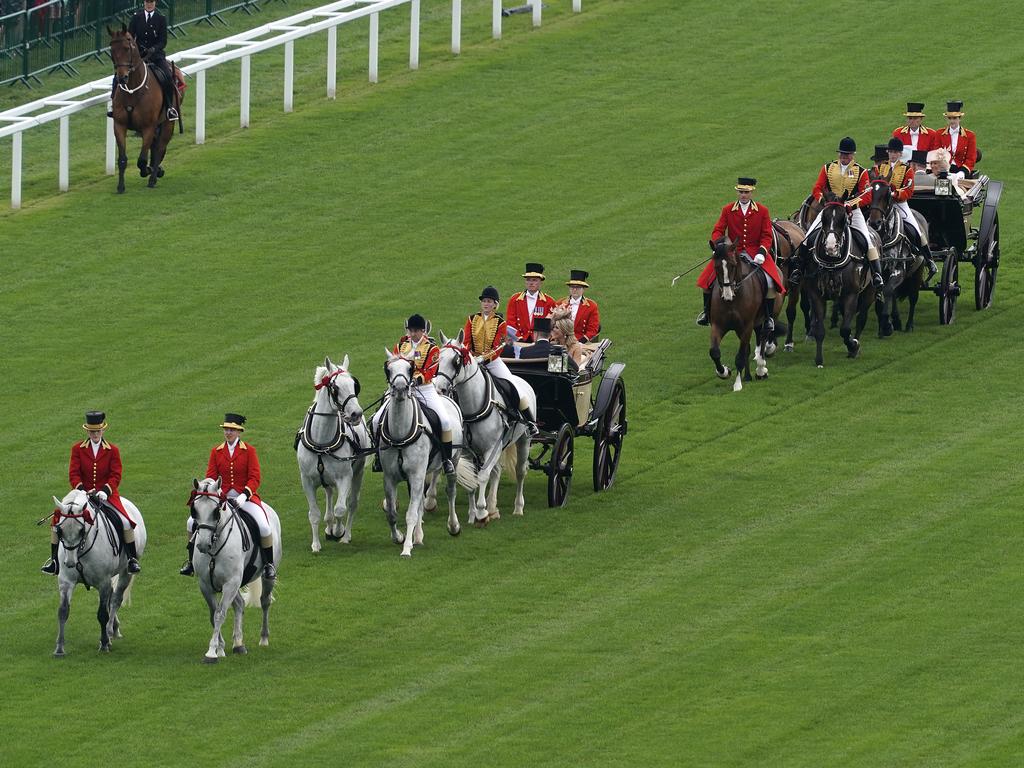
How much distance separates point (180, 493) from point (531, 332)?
4135 millimetres

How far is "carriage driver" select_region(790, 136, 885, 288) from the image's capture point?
32344 mm

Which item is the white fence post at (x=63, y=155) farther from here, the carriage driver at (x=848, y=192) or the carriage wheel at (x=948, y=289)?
the carriage wheel at (x=948, y=289)

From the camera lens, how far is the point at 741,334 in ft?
103

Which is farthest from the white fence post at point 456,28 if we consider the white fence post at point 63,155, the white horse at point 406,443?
the white horse at point 406,443

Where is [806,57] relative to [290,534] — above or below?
above

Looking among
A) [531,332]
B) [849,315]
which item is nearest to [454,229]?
[849,315]

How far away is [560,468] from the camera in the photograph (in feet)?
89.5

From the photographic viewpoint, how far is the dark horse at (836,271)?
32.1 m

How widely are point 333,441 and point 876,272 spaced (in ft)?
33.0

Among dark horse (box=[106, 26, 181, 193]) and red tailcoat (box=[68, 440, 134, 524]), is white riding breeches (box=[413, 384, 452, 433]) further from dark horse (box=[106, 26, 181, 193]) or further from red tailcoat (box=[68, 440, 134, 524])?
dark horse (box=[106, 26, 181, 193])

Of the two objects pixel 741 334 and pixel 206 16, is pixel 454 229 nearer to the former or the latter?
pixel 741 334

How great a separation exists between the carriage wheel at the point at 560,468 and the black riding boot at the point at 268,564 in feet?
16.4

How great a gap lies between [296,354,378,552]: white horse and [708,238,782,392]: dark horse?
21.5 feet

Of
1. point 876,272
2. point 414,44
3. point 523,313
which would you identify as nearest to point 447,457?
point 523,313
